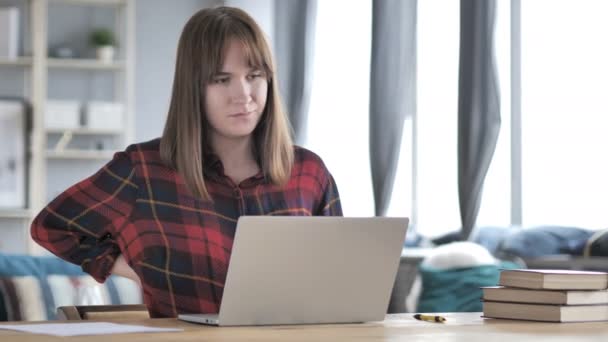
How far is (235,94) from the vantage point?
2.34 m

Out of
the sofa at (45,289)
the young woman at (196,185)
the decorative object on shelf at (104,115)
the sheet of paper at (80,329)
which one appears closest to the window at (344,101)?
the decorative object on shelf at (104,115)

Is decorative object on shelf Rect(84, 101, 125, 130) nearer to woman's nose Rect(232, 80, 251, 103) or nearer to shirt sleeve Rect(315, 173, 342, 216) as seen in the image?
shirt sleeve Rect(315, 173, 342, 216)

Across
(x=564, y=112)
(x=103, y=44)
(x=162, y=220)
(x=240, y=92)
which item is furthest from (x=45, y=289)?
(x=103, y=44)

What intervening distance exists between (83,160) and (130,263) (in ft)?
14.7

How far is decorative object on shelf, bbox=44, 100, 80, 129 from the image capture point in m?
6.54

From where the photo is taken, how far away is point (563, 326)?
6.70 ft

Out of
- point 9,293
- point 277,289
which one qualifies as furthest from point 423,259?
point 277,289

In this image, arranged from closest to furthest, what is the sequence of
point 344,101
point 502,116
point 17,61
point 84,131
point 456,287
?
point 456,287 < point 502,116 < point 344,101 < point 17,61 < point 84,131

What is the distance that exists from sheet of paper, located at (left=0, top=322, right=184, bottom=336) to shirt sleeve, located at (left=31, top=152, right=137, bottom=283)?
1.82 ft

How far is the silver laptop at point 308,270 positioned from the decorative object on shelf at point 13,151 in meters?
4.84

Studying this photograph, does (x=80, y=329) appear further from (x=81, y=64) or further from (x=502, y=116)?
(x=81, y=64)

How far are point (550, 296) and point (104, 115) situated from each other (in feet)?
15.8

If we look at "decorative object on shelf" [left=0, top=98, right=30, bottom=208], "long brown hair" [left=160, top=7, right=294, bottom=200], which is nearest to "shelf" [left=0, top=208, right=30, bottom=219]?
"decorative object on shelf" [left=0, top=98, right=30, bottom=208]

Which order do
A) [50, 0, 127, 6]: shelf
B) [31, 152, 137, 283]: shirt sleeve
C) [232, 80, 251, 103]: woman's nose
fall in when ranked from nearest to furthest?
[232, 80, 251, 103]: woman's nose < [31, 152, 137, 283]: shirt sleeve < [50, 0, 127, 6]: shelf
